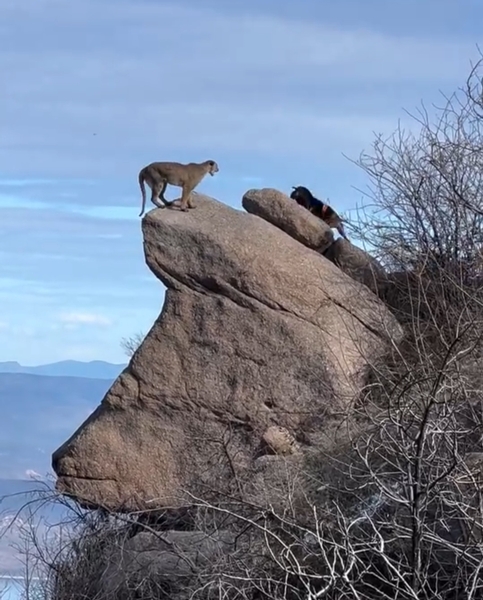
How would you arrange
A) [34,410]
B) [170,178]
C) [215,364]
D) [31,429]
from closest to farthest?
[215,364] → [170,178] → [31,429] → [34,410]

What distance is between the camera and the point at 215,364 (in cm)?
1435

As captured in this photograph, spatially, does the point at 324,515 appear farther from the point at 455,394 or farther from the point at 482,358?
the point at 482,358

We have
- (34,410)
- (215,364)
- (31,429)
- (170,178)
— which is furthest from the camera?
(34,410)

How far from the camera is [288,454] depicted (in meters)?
13.5

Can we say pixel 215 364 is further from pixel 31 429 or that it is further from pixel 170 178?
pixel 31 429

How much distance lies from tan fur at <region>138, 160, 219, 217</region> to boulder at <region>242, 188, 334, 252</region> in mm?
909

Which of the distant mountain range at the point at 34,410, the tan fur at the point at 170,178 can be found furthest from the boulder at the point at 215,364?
the distant mountain range at the point at 34,410

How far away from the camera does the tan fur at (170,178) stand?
15.1 meters

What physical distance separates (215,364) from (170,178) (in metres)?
2.32

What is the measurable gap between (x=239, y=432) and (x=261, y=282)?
1681 mm

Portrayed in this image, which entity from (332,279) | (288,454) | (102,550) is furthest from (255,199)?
(102,550)

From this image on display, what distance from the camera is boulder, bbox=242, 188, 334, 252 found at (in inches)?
616

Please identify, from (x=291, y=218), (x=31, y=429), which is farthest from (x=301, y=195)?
(x=31, y=429)

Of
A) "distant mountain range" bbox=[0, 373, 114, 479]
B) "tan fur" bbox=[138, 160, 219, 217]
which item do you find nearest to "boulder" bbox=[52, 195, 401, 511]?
"tan fur" bbox=[138, 160, 219, 217]
